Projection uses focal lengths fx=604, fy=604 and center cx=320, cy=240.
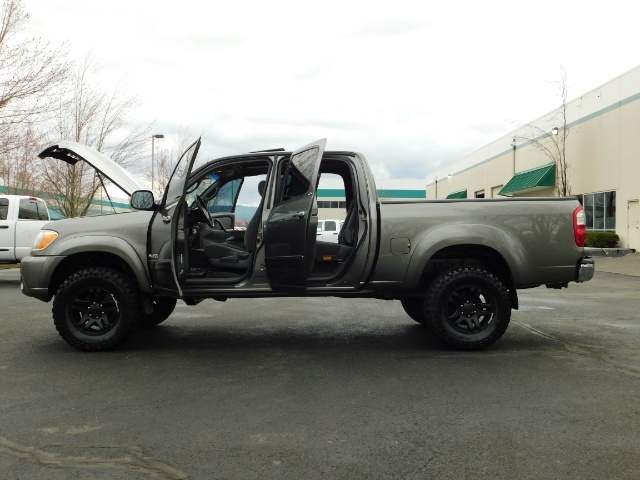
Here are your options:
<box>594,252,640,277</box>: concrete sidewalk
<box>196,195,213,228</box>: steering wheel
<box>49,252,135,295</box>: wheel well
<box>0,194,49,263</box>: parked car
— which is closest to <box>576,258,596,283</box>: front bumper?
<box>196,195,213,228</box>: steering wheel

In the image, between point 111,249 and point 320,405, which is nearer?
point 320,405

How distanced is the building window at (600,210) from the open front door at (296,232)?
23151 mm

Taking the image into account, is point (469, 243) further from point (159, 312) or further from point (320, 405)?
point (159, 312)

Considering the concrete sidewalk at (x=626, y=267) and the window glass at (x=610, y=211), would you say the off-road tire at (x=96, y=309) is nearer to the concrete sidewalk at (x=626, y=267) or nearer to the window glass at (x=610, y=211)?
the concrete sidewalk at (x=626, y=267)

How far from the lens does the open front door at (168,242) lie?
237 inches

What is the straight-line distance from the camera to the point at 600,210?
26.8 metres

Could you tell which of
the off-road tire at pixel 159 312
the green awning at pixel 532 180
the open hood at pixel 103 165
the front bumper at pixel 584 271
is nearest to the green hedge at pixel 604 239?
the green awning at pixel 532 180

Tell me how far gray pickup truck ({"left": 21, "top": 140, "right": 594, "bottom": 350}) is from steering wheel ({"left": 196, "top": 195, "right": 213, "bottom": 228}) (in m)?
0.29

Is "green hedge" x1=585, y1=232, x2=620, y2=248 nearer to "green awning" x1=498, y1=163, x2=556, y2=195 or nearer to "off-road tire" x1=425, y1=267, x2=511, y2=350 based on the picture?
"green awning" x1=498, y1=163, x2=556, y2=195

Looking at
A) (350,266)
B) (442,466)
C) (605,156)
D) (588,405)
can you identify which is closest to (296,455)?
(442,466)

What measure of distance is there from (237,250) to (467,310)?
250cm

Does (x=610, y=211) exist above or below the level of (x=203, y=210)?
above

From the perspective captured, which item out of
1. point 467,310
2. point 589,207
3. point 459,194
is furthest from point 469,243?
point 459,194

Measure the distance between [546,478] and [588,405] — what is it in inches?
56.5
